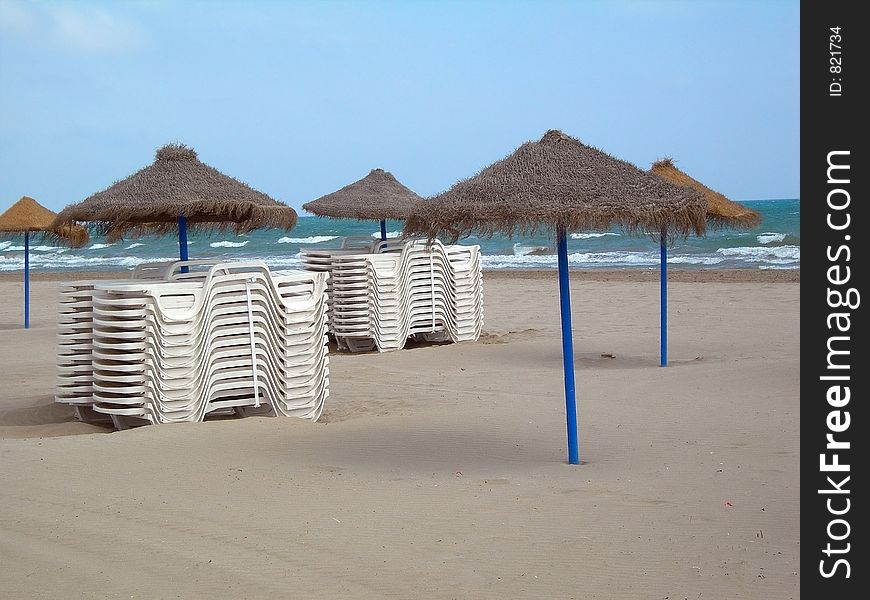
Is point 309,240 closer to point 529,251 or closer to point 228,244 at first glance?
point 228,244

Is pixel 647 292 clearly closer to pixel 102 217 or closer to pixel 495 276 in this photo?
pixel 495 276

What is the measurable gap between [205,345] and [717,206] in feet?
19.8

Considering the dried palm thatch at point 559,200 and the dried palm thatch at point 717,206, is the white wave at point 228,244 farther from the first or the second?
the dried palm thatch at point 559,200

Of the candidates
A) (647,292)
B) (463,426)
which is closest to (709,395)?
(463,426)

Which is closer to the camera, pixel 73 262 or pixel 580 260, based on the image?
pixel 580 260

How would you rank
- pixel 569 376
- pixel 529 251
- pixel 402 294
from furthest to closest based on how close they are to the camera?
pixel 529 251
pixel 402 294
pixel 569 376

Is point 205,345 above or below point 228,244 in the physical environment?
below

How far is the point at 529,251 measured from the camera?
4047cm

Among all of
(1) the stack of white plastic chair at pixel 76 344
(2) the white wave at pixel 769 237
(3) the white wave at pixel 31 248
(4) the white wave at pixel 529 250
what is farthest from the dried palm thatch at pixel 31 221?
(3) the white wave at pixel 31 248

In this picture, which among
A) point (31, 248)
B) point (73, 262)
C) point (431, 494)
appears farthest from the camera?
point (31, 248)

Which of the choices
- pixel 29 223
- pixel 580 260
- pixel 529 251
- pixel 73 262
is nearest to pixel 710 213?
pixel 29 223

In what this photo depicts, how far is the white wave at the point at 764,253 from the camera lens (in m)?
33.2

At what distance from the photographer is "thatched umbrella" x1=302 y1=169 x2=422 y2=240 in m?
14.6
